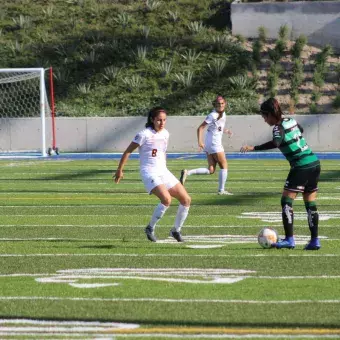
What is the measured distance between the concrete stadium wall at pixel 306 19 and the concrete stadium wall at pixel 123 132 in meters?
8.85

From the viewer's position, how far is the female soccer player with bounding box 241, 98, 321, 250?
1270 centimetres

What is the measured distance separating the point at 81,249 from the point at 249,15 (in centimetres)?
3677

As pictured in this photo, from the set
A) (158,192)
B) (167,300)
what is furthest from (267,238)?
(167,300)

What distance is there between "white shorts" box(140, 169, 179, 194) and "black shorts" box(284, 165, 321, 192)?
1.78m

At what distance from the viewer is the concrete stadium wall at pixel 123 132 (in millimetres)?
40188

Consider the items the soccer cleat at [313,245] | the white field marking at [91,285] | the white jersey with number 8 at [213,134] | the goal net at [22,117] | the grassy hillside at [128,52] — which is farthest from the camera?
the grassy hillside at [128,52]

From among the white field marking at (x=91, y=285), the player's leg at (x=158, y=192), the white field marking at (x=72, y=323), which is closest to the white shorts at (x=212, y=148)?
the player's leg at (x=158, y=192)

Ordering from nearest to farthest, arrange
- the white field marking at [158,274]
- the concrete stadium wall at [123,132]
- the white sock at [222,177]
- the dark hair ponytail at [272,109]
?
the white field marking at [158,274]
the dark hair ponytail at [272,109]
the white sock at [222,177]
the concrete stadium wall at [123,132]

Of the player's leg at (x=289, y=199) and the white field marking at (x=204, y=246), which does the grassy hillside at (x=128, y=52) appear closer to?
the white field marking at (x=204, y=246)

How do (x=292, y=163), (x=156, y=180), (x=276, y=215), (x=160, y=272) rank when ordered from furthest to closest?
(x=276, y=215) → (x=156, y=180) → (x=292, y=163) → (x=160, y=272)

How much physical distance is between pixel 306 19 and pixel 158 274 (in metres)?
38.3

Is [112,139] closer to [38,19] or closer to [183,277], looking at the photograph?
[38,19]

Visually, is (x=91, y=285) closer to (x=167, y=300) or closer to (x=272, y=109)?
(x=167, y=300)

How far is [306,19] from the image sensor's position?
48.1 metres
